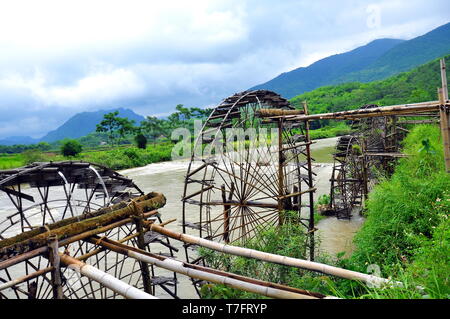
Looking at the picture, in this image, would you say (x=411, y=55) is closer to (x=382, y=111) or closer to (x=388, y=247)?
(x=382, y=111)

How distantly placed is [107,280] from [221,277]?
1.35 m

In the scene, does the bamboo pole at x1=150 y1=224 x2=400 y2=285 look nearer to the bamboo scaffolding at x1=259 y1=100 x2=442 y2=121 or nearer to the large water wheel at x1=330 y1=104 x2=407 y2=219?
the bamboo scaffolding at x1=259 y1=100 x2=442 y2=121

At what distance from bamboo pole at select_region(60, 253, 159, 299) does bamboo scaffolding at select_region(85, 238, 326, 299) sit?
0.58 m

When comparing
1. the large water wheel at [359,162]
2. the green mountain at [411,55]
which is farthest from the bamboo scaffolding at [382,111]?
the green mountain at [411,55]

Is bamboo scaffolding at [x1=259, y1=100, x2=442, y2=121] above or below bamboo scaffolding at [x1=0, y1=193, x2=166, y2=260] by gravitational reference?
above

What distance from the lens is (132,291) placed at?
3.47 meters

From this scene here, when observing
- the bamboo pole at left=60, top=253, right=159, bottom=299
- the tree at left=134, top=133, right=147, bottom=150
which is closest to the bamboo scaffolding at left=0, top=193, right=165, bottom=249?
the bamboo pole at left=60, top=253, right=159, bottom=299

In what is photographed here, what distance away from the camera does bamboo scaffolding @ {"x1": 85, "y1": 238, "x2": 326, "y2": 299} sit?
11.9 feet

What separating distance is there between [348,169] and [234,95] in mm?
10051

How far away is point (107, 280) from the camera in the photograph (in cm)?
383

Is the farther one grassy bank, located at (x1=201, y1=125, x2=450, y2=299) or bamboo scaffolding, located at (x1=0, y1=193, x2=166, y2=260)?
grassy bank, located at (x1=201, y1=125, x2=450, y2=299)

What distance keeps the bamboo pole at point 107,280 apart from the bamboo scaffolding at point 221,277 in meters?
0.58

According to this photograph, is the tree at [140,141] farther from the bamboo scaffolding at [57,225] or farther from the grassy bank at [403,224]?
the bamboo scaffolding at [57,225]
